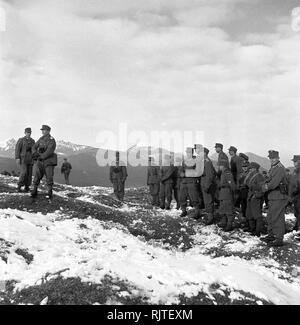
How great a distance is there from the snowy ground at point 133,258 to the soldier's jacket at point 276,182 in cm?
152

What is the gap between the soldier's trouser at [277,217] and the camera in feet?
37.1

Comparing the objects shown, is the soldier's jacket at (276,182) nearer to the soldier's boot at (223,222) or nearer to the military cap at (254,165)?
the military cap at (254,165)

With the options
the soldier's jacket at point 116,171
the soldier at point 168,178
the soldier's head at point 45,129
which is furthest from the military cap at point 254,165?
the soldier's jacket at point 116,171

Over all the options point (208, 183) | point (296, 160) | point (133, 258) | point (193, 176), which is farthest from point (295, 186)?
point (133, 258)

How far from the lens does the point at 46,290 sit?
23.0 ft

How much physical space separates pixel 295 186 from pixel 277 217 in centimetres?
358

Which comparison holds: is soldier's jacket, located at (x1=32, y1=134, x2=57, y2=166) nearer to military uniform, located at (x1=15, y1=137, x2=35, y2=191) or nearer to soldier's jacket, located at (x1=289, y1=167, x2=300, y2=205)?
military uniform, located at (x1=15, y1=137, x2=35, y2=191)

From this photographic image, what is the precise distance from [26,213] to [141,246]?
406 cm

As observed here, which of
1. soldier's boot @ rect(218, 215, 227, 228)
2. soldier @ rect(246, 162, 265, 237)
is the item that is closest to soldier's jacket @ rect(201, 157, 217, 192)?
soldier's boot @ rect(218, 215, 227, 228)

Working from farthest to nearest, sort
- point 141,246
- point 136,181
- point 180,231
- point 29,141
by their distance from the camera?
1. point 136,181
2. point 29,141
3. point 180,231
4. point 141,246
